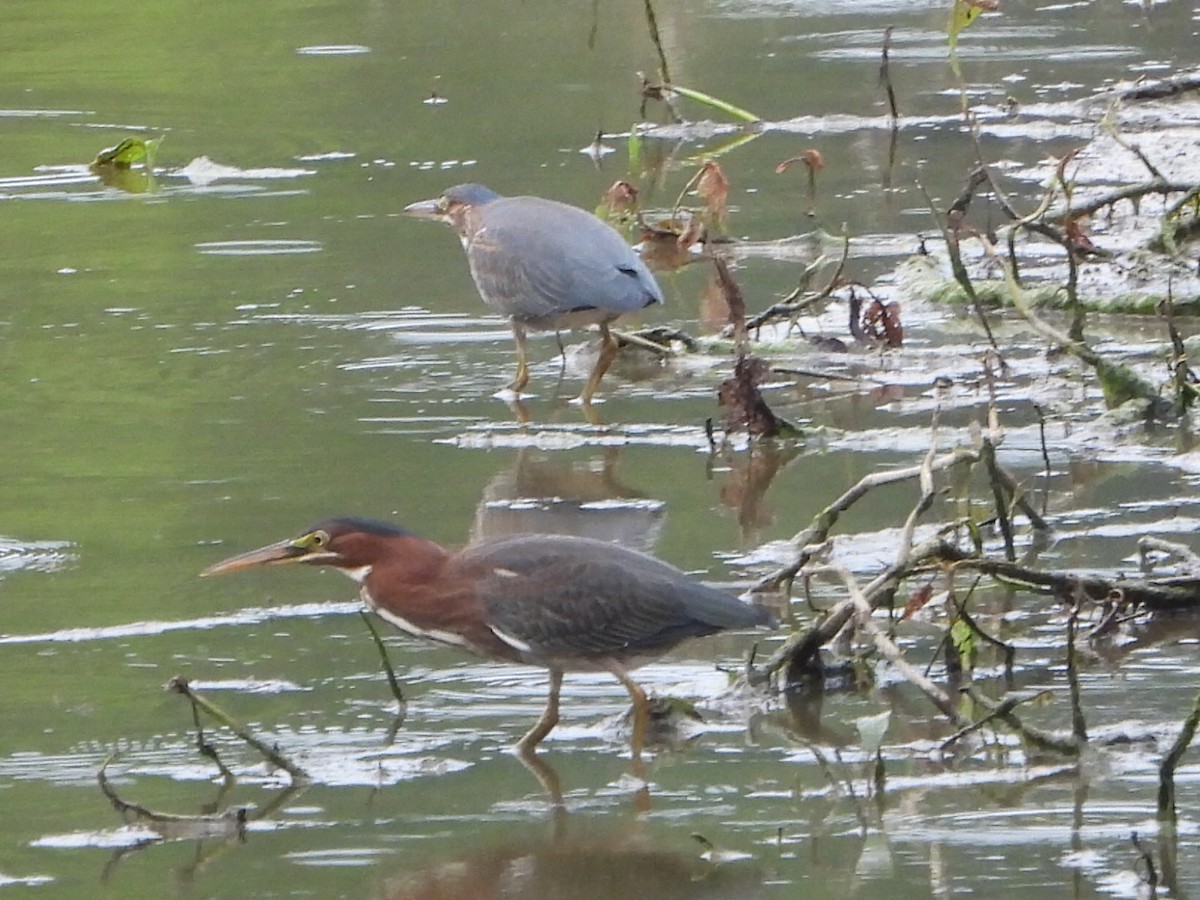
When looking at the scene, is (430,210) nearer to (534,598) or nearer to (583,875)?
(534,598)

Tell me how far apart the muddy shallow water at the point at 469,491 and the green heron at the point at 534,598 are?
17cm

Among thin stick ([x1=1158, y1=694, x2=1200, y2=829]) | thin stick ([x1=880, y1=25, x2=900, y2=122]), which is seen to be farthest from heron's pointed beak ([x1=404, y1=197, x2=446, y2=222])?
Result: thin stick ([x1=1158, y1=694, x2=1200, y2=829])

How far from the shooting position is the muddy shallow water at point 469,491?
443cm

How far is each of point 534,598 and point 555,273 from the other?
3.43 meters

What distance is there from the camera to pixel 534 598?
16.5 ft

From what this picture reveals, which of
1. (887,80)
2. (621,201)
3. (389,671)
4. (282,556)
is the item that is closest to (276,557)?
(282,556)

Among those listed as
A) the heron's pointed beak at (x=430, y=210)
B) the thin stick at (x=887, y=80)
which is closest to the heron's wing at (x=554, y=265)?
the heron's pointed beak at (x=430, y=210)

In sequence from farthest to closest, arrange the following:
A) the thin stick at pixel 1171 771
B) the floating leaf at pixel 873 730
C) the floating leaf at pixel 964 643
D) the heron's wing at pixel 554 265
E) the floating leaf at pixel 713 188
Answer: the floating leaf at pixel 713 188 → the heron's wing at pixel 554 265 → the floating leaf at pixel 964 643 → the floating leaf at pixel 873 730 → the thin stick at pixel 1171 771

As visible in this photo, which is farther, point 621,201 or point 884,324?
point 621,201

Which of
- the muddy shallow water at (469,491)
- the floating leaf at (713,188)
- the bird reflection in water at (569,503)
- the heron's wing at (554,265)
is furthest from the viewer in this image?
the floating leaf at (713,188)

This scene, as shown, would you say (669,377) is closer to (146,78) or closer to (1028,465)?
(1028,465)

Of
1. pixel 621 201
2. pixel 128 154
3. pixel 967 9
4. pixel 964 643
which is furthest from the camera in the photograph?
pixel 128 154

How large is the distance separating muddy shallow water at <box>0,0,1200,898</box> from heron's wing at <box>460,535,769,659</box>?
0.20m

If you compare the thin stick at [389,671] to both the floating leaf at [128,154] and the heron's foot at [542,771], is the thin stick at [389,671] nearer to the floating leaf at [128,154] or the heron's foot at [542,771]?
the heron's foot at [542,771]
